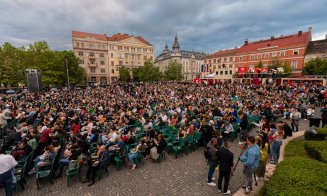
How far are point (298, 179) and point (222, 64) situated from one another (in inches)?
2483

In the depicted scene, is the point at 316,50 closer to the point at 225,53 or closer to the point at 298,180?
the point at 225,53

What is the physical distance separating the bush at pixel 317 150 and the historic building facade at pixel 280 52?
1903 inches

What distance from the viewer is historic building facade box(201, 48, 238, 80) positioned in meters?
52.1

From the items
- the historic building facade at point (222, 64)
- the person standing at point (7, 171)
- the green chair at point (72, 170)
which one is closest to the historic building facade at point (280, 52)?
the historic building facade at point (222, 64)

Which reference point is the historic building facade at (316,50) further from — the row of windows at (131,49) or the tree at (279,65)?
the row of windows at (131,49)

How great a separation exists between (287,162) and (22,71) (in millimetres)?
44759

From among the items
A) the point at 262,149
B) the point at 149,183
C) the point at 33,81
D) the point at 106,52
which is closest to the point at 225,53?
the point at 106,52

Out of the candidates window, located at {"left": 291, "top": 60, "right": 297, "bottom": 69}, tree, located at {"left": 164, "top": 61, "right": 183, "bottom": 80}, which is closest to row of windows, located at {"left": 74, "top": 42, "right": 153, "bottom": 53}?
tree, located at {"left": 164, "top": 61, "right": 183, "bottom": 80}

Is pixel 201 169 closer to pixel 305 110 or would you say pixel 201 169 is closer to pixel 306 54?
pixel 305 110

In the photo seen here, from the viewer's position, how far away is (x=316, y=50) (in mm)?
39281

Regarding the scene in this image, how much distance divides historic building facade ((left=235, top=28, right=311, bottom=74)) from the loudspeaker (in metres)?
57.1

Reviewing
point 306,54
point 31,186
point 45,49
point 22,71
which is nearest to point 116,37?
point 45,49

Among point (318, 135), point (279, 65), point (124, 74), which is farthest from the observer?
point (124, 74)

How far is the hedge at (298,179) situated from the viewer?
10.6 feet
